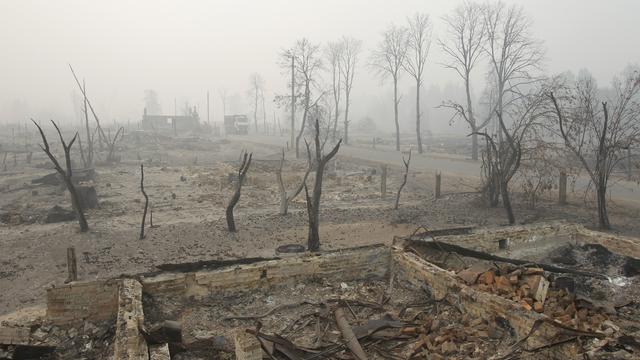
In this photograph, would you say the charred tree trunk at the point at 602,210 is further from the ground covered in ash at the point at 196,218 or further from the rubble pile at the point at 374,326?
the rubble pile at the point at 374,326

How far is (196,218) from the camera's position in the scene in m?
16.5

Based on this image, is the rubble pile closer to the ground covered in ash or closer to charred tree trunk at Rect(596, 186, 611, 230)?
the ground covered in ash

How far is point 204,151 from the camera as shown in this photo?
141 ft

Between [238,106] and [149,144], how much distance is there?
366ft

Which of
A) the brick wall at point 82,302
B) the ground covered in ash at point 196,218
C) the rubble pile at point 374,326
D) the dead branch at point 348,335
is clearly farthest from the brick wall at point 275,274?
the ground covered in ash at point 196,218

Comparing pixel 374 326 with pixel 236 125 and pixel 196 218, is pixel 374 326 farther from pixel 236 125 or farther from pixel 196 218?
pixel 236 125

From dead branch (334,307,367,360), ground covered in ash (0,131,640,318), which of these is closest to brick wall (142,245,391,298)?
dead branch (334,307,367,360)

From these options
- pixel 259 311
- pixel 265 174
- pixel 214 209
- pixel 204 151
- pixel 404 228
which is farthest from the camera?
pixel 204 151

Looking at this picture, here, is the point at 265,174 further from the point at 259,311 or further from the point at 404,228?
the point at 259,311

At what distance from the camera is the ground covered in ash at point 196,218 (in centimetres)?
1178

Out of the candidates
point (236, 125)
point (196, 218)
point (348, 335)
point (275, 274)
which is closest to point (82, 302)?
point (275, 274)

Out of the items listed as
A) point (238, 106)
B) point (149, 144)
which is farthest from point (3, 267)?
point (238, 106)

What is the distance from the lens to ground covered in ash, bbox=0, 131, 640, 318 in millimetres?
11781

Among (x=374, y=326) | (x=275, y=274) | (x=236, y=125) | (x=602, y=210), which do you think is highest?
(x=236, y=125)
